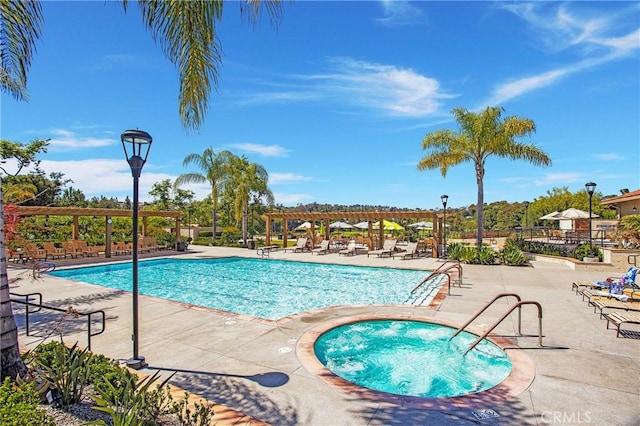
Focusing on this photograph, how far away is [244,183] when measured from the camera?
25375 millimetres

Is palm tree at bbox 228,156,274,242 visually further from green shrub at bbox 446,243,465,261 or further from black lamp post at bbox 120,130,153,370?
black lamp post at bbox 120,130,153,370

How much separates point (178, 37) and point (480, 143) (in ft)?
50.9

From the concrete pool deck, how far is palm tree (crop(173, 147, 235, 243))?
17.5 metres

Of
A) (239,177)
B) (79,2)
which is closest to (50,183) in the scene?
(239,177)

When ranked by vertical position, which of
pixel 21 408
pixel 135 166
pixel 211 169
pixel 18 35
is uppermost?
pixel 211 169

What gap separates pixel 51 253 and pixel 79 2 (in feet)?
54.7

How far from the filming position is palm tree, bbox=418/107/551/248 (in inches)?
649

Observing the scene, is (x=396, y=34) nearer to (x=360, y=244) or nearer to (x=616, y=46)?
(x=616, y=46)

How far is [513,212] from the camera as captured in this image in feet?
176

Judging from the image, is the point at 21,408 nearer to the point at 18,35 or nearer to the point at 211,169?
the point at 18,35

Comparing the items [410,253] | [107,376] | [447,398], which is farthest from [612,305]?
[410,253]

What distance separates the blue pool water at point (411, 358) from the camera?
4961 mm

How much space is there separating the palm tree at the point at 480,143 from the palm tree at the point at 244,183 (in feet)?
43.3

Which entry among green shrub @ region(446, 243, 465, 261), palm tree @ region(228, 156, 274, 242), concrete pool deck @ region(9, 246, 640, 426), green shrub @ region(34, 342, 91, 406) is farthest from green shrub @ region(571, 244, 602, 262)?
palm tree @ region(228, 156, 274, 242)
